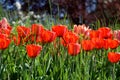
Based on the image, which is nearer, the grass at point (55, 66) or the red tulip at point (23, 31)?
the grass at point (55, 66)

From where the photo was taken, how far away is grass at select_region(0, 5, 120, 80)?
8.45 ft

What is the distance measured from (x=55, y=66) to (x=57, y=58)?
0.12 metres

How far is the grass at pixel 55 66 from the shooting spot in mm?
2574

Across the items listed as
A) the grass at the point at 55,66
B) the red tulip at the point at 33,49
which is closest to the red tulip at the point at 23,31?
the grass at the point at 55,66

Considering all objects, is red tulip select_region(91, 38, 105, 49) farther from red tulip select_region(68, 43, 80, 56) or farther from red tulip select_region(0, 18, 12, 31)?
red tulip select_region(0, 18, 12, 31)

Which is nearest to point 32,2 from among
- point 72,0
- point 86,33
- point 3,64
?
point 72,0

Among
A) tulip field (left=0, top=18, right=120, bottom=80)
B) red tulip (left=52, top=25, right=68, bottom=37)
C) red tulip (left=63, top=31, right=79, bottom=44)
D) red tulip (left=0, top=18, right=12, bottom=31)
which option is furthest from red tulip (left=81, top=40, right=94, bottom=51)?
red tulip (left=0, top=18, right=12, bottom=31)

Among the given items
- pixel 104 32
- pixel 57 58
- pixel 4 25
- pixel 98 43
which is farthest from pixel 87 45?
pixel 4 25

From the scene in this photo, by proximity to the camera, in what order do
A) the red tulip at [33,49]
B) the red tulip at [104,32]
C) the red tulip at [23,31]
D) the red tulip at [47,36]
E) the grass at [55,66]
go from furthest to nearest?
the red tulip at [104,32] < the red tulip at [23,31] < the red tulip at [47,36] < the grass at [55,66] < the red tulip at [33,49]

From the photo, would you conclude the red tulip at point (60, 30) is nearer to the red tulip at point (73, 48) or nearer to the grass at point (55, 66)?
the grass at point (55, 66)

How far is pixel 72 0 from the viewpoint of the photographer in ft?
38.4

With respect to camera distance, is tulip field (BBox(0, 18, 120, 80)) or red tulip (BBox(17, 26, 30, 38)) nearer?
tulip field (BBox(0, 18, 120, 80))

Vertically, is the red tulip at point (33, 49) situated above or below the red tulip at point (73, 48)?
above

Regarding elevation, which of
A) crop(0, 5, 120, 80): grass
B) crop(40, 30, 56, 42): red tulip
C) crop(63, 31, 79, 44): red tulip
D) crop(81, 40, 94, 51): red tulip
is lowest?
crop(0, 5, 120, 80): grass
